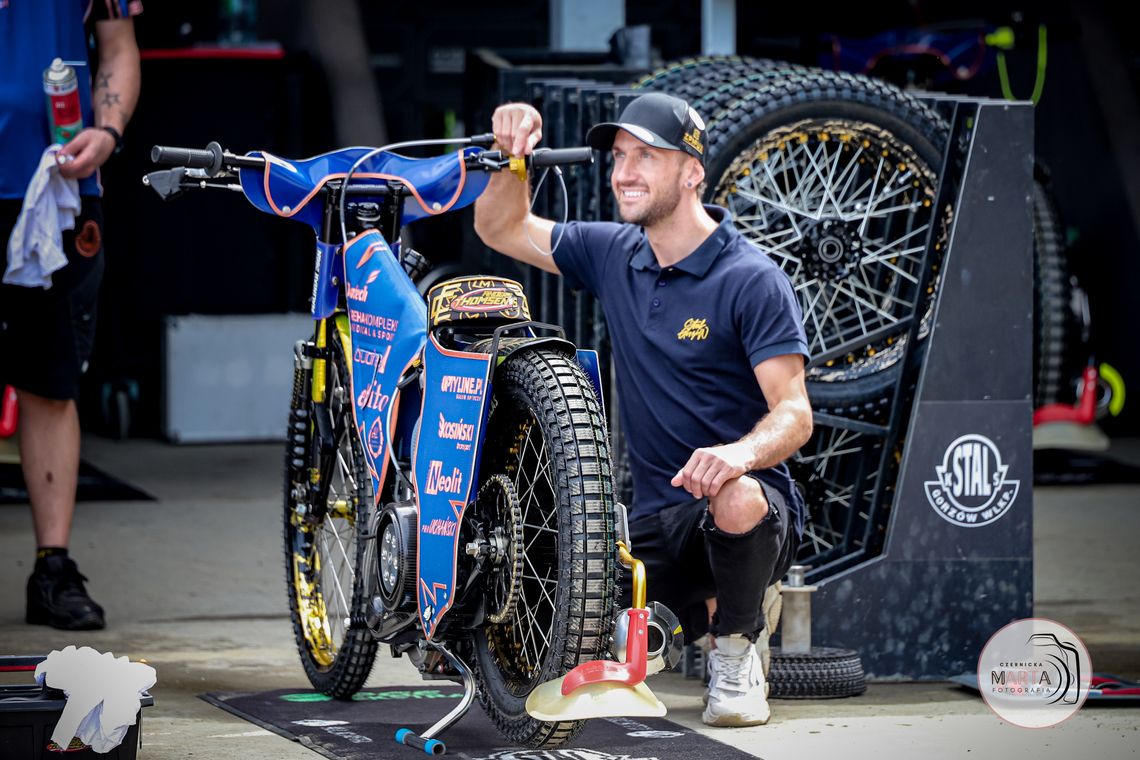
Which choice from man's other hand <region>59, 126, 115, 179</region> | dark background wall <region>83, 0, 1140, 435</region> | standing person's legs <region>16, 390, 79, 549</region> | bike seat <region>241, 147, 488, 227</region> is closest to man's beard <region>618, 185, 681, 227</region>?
bike seat <region>241, 147, 488, 227</region>

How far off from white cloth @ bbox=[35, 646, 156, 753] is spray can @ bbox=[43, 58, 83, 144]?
2.46m

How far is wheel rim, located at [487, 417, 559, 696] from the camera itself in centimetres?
406

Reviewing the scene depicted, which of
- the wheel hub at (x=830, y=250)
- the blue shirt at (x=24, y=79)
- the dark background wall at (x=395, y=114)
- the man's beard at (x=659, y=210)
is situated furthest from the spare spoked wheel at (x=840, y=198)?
the dark background wall at (x=395, y=114)

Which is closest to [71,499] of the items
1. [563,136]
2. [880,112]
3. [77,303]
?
[77,303]

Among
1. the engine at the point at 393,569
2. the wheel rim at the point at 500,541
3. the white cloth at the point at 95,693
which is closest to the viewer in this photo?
the white cloth at the point at 95,693

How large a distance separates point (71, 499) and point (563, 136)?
1.88m

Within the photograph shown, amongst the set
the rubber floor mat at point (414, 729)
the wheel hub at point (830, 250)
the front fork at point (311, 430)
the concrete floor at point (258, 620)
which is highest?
the wheel hub at point (830, 250)

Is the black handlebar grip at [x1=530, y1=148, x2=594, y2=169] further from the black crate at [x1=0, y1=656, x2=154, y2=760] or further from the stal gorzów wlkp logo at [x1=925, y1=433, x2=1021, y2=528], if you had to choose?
the black crate at [x1=0, y1=656, x2=154, y2=760]

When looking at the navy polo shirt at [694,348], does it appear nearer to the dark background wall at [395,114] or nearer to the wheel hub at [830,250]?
the wheel hub at [830,250]

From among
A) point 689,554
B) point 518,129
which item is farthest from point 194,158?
point 689,554

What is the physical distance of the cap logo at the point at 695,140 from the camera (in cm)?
454

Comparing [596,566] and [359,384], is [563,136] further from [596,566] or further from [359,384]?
[596,566]

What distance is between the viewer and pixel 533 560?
411 cm

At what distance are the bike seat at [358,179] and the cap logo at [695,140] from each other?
49 cm
